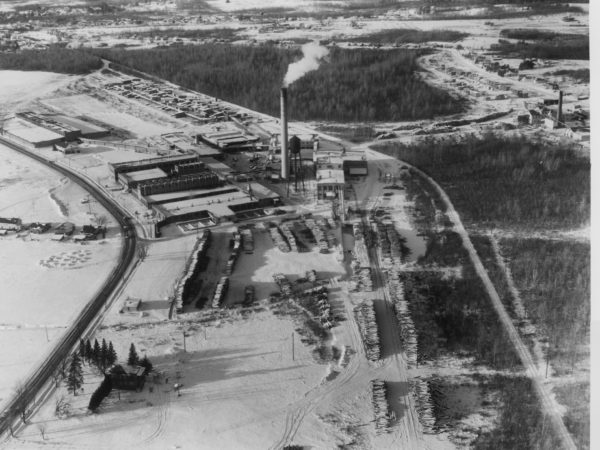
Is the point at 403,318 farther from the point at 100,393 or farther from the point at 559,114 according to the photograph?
the point at 559,114

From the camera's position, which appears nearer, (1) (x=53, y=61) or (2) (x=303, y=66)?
(2) (x=303, y=66)

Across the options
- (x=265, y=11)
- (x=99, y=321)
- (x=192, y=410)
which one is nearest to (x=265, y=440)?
A: (x=192, y=410)

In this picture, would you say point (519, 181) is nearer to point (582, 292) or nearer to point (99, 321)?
point (582, 292)

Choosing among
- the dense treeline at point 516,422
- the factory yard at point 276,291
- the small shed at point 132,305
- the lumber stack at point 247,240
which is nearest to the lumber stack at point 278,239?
the factory yard at point 276,291

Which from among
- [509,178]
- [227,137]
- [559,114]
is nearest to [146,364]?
[509,178]

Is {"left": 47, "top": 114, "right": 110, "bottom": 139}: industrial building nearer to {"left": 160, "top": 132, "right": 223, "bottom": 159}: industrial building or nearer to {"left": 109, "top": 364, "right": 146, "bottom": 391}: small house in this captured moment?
{"left": 160, "top": 132, "right": 223, "bottom": 159}: industrial building

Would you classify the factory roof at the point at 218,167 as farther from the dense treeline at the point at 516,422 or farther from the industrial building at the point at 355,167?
the dense treeline at the point at 516,422
